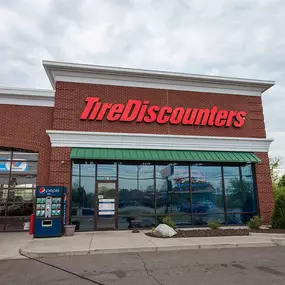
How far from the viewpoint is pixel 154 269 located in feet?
23.4

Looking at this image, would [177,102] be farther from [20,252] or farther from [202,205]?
[20,252]

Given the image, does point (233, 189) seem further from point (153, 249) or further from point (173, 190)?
point (153, 249)

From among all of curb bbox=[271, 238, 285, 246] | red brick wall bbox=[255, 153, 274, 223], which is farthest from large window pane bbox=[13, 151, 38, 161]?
red brick wall bbox=[255, 153, 274, 223]

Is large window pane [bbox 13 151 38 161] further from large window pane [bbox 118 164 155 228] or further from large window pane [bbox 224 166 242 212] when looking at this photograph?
large window pane [bbox 224 166 242 212]

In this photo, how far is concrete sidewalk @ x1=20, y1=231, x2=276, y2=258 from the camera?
29.3 feet

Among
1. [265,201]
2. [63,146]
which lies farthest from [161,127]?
[265,201]

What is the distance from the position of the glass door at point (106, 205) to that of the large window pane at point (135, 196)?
36cm

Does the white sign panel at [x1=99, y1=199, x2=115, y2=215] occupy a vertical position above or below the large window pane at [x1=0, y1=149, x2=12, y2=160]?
below

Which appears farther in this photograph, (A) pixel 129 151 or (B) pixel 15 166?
(B) pixel 15 166

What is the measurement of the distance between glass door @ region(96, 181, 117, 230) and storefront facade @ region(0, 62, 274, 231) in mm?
49

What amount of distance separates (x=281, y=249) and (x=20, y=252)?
9121 mm

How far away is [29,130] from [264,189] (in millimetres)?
13317

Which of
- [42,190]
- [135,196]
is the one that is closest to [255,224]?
[135,196]

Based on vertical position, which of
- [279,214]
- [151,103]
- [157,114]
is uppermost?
[151,103]
